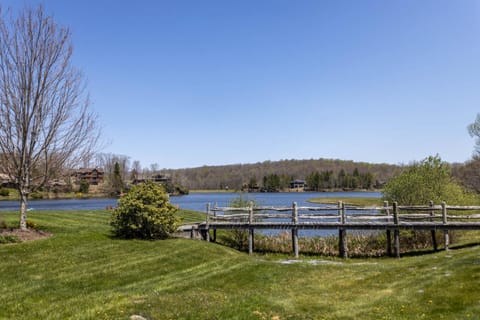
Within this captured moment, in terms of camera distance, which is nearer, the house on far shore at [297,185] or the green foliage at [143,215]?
the green foliage at [143,215]

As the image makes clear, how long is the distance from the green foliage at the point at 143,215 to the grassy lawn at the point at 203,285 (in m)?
1.62

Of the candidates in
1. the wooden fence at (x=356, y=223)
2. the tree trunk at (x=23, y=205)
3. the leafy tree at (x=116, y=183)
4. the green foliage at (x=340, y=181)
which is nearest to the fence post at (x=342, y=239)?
the wooden fence at (x=356, y=223)

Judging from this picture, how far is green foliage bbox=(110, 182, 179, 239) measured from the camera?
1831cm

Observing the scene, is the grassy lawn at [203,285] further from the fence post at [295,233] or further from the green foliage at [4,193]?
the green foliage at [4,193]

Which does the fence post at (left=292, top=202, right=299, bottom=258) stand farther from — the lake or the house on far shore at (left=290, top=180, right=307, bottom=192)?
the house on far shore at (left=290, top=180, right=307, bottom=192)

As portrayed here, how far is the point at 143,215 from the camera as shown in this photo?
18.2 meters

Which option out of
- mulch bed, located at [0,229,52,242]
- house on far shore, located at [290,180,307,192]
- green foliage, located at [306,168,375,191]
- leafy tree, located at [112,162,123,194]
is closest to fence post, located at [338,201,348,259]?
mulch bed, located at [0,229,52,242]

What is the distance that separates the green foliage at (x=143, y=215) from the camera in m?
18.3

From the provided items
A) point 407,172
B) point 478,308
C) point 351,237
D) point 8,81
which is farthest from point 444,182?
point 8,81

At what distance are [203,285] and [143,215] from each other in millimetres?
7865

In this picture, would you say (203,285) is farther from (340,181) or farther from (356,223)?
(340,181)

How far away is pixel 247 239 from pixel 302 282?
11.3 metres

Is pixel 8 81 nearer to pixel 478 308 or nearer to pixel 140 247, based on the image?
pixel 140 247

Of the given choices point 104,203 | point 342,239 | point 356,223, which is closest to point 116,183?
point 104,203
